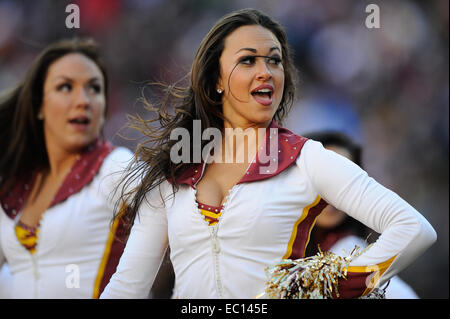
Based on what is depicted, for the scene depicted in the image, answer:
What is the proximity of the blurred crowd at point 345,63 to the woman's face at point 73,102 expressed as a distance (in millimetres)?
2411

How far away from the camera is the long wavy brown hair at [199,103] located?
255 centimetres

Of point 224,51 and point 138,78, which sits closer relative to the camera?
point 224,51

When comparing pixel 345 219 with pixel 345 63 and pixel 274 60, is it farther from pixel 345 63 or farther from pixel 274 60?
pixel 345 63

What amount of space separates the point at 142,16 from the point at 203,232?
550 cm

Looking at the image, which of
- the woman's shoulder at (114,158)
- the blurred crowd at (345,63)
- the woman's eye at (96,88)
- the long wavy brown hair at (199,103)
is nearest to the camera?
the long wavy brown hair at (199,103)

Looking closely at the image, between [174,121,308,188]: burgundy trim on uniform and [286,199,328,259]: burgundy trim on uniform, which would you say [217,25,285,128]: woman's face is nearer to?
[174,121,308,188]: burgundy trim on uniform

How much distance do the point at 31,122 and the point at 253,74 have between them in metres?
2.03

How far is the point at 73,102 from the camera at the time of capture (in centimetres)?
379

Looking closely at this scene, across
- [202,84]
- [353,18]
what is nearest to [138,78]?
[353,18]

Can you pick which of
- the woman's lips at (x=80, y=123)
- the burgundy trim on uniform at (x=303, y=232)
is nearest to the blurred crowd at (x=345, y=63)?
the woman's lips at (x=80, y=123)

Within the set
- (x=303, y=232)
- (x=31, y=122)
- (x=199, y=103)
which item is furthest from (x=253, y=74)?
(x=31, y=122)

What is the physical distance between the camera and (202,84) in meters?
2.60

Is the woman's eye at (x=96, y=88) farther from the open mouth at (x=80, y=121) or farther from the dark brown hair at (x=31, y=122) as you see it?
the open mouth at (x=80, y=121)
